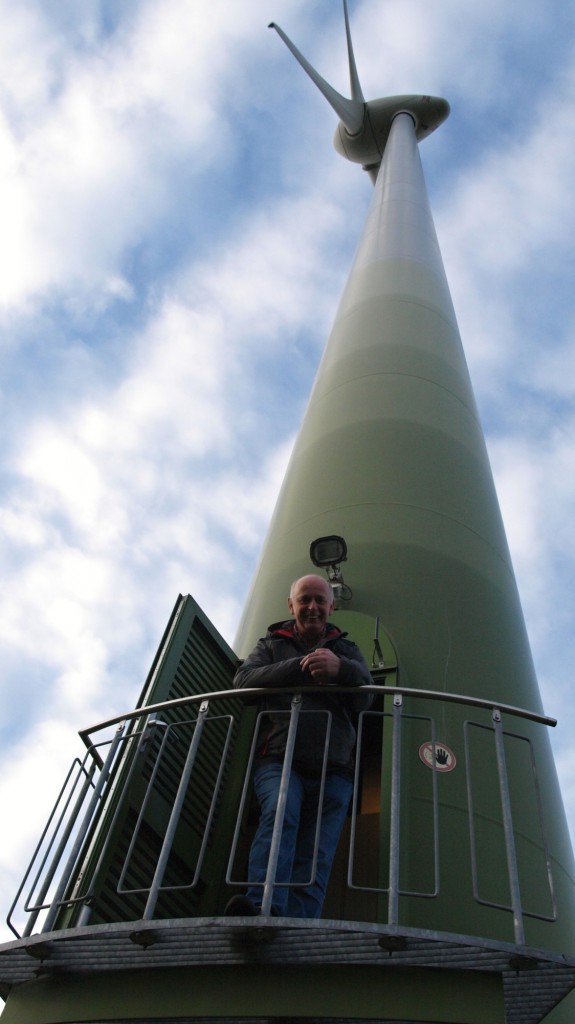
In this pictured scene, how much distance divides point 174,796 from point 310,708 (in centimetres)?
112

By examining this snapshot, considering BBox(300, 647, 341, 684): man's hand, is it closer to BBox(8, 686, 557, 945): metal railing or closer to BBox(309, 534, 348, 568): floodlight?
BBox(8, 686, 557, 945): metal railing

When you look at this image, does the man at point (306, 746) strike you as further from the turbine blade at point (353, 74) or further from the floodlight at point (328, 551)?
the turbine blade at point (353, 74)

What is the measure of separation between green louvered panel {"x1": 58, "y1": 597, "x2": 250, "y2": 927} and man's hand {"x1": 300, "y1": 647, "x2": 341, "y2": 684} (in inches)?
20.7

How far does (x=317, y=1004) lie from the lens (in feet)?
13.4

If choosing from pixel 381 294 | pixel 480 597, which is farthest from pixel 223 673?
pixel 381 294

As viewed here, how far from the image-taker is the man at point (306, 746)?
4.60 m

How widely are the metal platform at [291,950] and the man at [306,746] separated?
0.31m

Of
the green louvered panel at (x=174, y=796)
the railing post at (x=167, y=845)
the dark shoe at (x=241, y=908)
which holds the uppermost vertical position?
the green louvered panel at (x=174, y=796)

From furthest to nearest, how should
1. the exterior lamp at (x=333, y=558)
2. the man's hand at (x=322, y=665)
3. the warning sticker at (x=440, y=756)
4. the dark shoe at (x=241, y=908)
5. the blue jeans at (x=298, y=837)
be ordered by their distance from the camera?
1. the exterior lamp at (x=333, y=558)
2. the warning sticker at (x=440, y=756)
3. the man's hand at (x=322, y=665)
4. the blue jeans at (x=298, y=837)
5. the dark shoe at (x=241, y=908)

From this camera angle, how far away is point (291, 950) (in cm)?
411

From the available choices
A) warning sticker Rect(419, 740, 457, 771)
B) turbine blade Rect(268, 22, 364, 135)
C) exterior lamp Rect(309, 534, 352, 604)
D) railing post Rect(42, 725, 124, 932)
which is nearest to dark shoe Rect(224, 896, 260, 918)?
railing post Rect(42, 725, 124, 932)

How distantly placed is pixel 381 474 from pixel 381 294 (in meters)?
5.04

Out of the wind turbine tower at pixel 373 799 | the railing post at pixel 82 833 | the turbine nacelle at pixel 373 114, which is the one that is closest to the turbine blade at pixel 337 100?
the turbine nacelle at pixel 373 114

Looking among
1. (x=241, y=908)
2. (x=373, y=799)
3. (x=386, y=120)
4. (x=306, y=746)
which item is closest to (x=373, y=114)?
(x=386, y=120)
